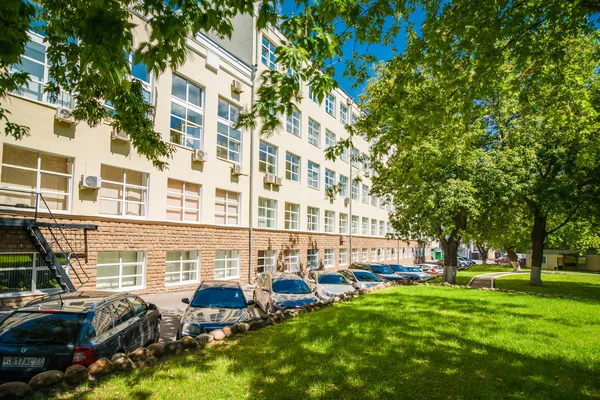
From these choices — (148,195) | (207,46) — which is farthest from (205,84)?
(148,195)

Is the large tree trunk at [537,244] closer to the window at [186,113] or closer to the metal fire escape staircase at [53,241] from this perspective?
the window at [186,113]

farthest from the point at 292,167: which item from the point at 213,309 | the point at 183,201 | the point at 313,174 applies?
the point at 213,309

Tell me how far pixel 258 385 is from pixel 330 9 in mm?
5254

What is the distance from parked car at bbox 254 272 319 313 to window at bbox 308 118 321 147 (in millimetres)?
17221

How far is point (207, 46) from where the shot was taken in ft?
61.8

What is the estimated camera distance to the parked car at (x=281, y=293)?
11414 millimetres

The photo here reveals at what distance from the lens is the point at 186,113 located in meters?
17.8

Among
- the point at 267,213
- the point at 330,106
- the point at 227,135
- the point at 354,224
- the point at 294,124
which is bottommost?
the point at 354,224

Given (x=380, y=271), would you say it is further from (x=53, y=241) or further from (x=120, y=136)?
(x=53, y=241)

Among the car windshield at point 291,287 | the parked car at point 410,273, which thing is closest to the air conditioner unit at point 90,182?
the car windshield at point 291,287

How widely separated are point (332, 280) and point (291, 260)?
10.0m

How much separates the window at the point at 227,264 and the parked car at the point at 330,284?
20.5ft

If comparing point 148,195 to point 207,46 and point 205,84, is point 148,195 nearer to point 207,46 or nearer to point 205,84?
point 205,84

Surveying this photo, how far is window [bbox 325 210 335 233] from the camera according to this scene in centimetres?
3094
